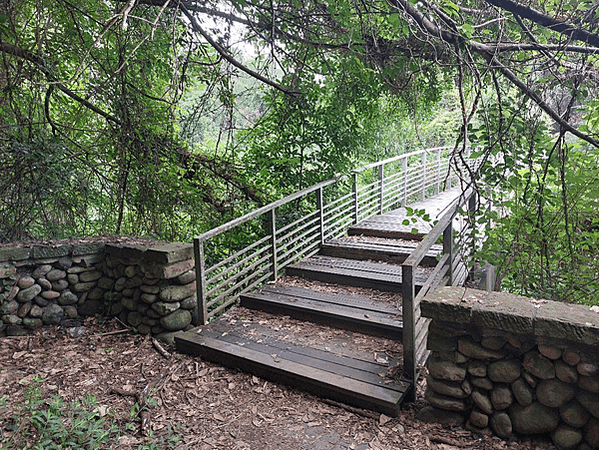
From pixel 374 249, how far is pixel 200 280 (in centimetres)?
234

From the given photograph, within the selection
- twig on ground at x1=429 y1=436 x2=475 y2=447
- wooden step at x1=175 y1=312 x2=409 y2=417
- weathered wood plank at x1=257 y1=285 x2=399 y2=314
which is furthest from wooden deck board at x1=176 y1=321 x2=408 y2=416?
weathered wood plank at x1=257 y1=285 x2=399 y2=314

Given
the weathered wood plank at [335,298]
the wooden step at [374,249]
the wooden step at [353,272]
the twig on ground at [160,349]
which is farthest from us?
the wooden step at [374,249]

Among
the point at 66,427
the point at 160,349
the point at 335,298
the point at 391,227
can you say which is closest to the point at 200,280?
the point at 160,349

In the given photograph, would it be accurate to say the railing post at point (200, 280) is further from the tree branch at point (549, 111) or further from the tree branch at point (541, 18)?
the tree branch at point (541, 18)

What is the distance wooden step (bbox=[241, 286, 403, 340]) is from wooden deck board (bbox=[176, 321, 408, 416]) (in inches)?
16.2

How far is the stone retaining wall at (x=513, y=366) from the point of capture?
2215mm

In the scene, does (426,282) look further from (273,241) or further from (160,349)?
(160,349)

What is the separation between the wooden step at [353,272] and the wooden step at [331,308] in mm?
333

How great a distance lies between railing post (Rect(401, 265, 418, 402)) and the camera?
2793 mm

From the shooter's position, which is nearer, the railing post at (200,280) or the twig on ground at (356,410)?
the twig on ground at (356,410)

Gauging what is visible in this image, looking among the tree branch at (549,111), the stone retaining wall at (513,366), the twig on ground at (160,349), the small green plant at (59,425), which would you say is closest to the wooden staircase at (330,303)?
the twig on ground at (160,349)

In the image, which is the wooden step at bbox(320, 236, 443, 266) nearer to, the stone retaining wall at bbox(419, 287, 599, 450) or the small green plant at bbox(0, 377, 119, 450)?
the stone retaining wall at bbox(419, 287, 599, 450)

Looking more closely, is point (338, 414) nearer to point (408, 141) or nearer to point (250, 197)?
point (250, 197)

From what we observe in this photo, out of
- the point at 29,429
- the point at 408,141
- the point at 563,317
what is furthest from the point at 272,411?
the point at 408,141
